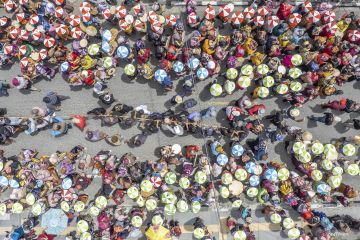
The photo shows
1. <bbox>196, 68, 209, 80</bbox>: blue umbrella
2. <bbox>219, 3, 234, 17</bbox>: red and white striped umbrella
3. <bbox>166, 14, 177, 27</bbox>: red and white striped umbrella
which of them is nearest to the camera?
<bbox>196, 68, 209, 80</bbox>: blue umbrella

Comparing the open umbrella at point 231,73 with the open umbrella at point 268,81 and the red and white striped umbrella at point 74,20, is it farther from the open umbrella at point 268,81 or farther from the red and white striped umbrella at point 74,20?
the red and white striped umbrella at point 74,20

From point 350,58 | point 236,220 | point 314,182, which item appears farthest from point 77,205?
point 350,58

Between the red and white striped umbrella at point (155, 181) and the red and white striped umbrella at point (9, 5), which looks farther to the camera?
the red and white striped umbrella at point (9, 5)


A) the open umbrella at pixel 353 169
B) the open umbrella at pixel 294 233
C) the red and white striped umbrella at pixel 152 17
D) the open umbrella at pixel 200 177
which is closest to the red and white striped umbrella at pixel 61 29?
the red and white striped umbrella at pixel 152 17

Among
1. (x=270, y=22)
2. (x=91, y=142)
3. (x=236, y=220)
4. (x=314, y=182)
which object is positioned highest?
(x=270, y=22)

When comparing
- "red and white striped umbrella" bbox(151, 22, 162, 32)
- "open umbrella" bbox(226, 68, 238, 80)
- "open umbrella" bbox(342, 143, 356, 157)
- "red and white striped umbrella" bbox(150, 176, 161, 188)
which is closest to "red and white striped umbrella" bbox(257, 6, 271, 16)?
"open umbrella" bbox(226, 68, 238, 80)

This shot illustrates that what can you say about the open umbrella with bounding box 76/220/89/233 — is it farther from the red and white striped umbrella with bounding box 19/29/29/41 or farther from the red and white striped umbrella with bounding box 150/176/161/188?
the red and white striped umbrella with bounding box 19/29/29/41

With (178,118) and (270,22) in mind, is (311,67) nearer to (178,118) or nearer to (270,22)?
(270,22)
